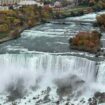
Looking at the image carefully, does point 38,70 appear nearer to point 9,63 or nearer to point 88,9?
point 9,63

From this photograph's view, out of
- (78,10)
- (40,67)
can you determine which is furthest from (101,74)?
(78,10)

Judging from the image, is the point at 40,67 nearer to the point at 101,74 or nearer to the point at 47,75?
the point at 47,75

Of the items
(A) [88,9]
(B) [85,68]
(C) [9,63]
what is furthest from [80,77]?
(A) [88,9]

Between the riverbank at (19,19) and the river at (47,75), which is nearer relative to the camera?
the river at (47,75)

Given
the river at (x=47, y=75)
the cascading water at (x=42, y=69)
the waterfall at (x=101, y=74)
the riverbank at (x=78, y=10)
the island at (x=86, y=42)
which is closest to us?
the river at (x=47, y=75)

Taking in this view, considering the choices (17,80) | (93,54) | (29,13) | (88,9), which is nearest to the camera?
(17,80)

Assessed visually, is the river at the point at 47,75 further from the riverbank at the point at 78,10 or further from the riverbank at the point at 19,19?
the riverbank at the point at 78,10

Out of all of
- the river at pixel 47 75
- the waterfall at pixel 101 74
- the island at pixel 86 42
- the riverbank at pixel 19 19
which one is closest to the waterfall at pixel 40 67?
the river at pixel 47 75

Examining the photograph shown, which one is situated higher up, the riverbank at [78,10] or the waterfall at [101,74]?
the riverbank at [78,10]
